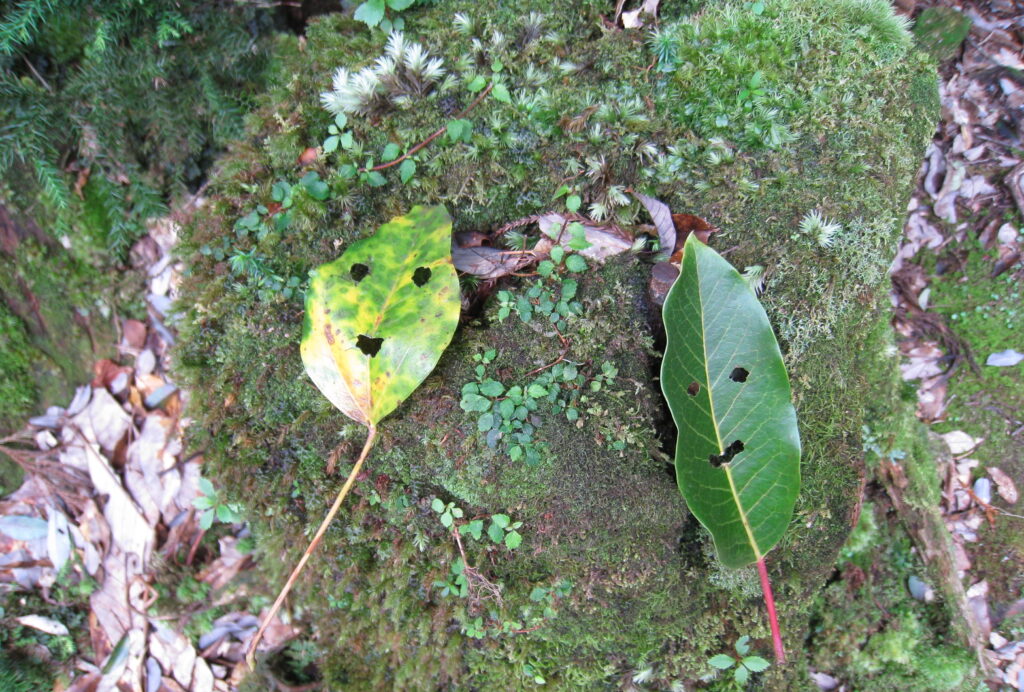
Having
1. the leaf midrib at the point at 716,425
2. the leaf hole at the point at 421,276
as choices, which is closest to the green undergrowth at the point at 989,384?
the leaf midrib at the point at 716,425

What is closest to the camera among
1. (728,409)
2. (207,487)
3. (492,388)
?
(728,409)

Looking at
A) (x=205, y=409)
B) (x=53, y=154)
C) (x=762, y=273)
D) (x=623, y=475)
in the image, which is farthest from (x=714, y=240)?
(x=53, y=154)

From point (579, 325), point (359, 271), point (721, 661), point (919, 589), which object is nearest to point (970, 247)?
A: point (919, 589)

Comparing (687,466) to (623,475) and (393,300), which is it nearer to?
(623,475)

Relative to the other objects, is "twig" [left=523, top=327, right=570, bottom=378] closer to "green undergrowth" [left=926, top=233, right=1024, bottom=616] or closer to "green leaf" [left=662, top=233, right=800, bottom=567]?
"green leaf" [left=662, top=233, right=800, bottom=567]

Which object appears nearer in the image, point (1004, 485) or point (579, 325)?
point (579, 325)

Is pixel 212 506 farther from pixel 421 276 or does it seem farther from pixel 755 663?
pixel 755 663

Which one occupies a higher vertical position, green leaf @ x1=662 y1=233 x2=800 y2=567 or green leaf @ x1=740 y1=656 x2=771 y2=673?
green leaf @ x1=662 y1=233 x2=800 y2=567

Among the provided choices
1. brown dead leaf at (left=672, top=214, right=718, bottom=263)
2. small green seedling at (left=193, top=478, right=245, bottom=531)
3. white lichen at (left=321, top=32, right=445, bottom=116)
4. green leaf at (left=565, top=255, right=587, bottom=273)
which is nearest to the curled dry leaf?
green leaf at (left=565, top=255, right=587, bottom=273)
